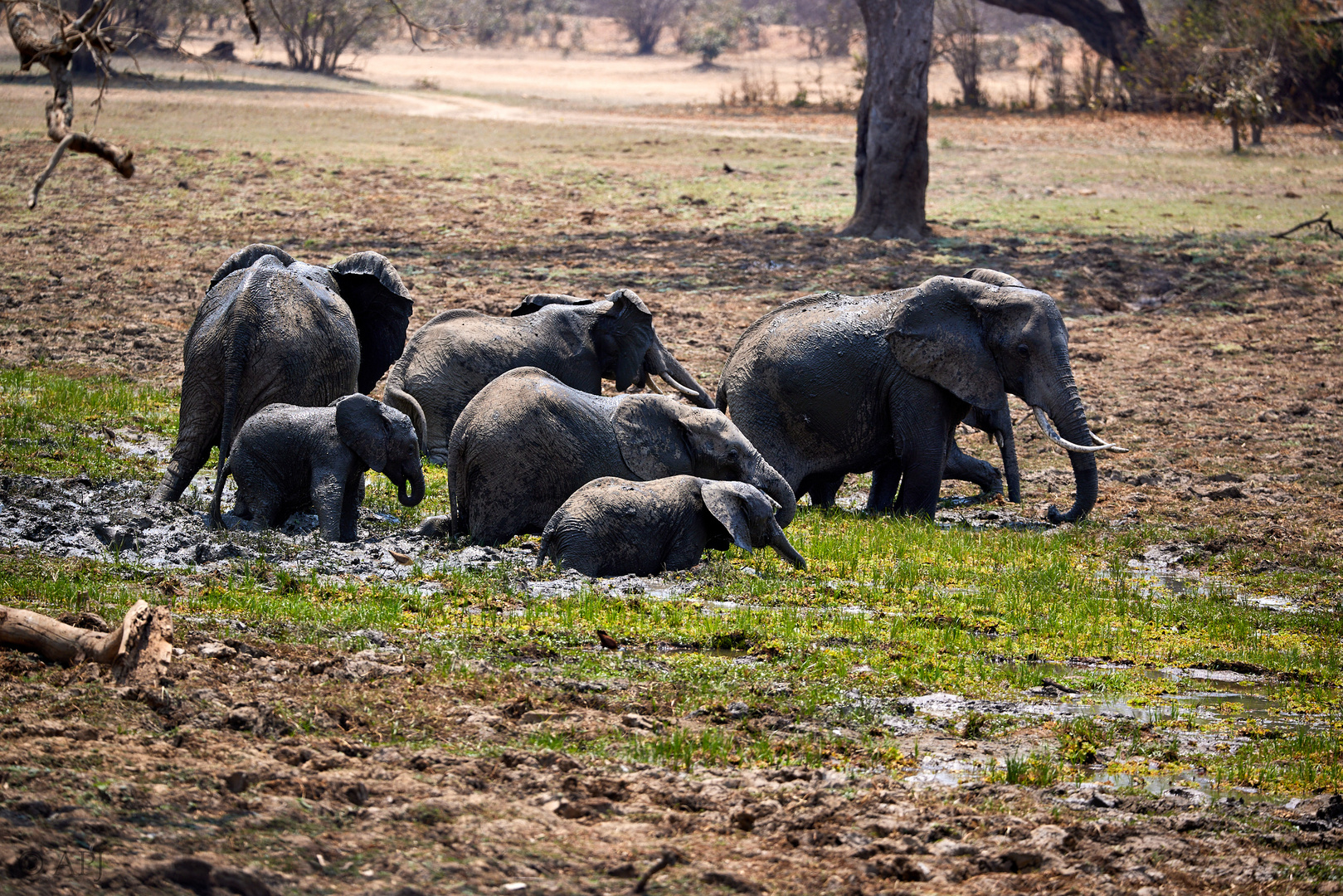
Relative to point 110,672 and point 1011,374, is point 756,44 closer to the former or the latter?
point 1011,374

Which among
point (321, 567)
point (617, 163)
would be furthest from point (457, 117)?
point (321, 567)

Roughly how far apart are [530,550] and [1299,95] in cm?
3457

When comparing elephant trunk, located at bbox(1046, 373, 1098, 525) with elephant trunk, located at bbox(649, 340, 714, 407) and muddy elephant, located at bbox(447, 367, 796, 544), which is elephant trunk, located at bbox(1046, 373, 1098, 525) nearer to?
muddy elephant, located at bbox(447, 367, 796, 544)

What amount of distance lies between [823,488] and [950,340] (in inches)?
67.2

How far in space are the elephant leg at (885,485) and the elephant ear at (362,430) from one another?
15.1 ft

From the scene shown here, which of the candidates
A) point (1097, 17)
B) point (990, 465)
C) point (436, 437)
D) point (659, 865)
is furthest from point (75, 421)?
point (1097, 17)

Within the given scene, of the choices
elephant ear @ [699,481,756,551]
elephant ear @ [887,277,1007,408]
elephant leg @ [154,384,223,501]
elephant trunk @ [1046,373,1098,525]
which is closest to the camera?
elephant ear @ [699,481,756,551]

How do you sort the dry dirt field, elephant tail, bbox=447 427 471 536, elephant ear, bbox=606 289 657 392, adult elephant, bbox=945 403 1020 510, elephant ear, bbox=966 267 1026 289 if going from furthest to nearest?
elephant ear, bbox=606 289 657 392
elephant ear, bbox=966 267 1026 289
adult elephant, bbox=945 403 1020 510
elephant tail, bbox=447 427 471 536
the dry dirt field

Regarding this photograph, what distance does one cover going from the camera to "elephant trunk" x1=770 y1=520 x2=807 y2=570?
9.12 meters

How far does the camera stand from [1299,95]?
37875mm

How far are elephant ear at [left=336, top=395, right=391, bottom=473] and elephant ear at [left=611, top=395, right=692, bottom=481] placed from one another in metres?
1.57

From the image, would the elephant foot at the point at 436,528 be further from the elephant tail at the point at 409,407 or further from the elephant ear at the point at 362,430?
the elephant tail at the point at 409,407

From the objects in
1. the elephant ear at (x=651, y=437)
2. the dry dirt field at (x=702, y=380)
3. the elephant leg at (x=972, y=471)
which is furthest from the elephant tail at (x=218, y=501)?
the elephant leg at (x=972, y=471)

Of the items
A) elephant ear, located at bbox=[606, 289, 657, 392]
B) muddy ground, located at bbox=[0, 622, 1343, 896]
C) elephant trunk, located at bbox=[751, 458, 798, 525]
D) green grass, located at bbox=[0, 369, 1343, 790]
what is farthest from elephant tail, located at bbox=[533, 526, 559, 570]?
elephant ear, located at bbox=[606, 289, 657, 392]
